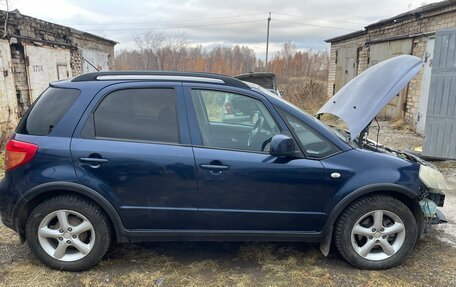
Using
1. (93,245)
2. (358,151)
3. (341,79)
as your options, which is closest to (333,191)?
(358,151)

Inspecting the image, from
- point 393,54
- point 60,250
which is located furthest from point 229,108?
point 393,54

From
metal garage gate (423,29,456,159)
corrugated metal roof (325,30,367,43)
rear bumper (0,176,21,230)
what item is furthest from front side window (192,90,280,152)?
corrugated metal roof (325,30,367,43)

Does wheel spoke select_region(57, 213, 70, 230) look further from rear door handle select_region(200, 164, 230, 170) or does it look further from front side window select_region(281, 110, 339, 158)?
front side window select_region(281, 110, 339, 158)

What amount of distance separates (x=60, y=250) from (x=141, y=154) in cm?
112

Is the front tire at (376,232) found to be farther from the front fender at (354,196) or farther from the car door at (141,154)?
the car door at (141,154)

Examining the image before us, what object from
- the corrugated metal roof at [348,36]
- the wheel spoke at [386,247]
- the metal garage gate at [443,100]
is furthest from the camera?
the corrugated metal roof at [348,36]

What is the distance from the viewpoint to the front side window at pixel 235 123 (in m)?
2.92

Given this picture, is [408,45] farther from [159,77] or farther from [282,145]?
[159,77]

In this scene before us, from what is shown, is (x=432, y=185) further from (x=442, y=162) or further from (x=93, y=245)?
(x=442, y=162)

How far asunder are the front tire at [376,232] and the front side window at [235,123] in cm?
100

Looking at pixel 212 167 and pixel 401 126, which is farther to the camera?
pixel 401 126

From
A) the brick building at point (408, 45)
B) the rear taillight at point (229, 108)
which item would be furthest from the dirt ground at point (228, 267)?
the brick building at point (408, 45)

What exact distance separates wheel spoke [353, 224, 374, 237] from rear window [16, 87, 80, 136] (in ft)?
8.80

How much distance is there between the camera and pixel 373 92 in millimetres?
3238
